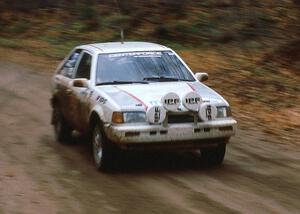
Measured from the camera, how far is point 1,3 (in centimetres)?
3241

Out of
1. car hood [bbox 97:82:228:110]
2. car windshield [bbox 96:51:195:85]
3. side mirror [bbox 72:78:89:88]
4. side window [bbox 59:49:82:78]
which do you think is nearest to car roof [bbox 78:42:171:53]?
car windshield [bbox 96:51:195:85]

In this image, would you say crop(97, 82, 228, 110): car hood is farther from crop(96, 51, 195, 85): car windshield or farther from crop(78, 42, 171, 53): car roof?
crop(78, 42, 171, 53): car roof

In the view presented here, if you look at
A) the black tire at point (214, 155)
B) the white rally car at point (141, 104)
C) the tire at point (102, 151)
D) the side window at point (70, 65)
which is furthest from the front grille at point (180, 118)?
the side window at point (70, 65)

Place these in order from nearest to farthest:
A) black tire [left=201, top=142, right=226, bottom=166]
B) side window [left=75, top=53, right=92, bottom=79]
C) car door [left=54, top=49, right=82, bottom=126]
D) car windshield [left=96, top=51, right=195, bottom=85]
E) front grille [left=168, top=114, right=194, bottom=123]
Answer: front grille [left=168, top=114, right=194, bottom=123] < black tire [left=201, top=142, right=226, bottom=166] < car windshield [left=96, top=51, right=195, bottom=85] < side window [left=75, top=53, right=92, bottom=79] < car door [left=54, top=49, right=82, bottom=126]

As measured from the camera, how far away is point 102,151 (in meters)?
8.90

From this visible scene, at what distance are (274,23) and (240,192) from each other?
46.7ft

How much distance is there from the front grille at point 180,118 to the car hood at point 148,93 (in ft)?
0.39

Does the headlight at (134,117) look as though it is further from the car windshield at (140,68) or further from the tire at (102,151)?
the car windshield at (140,68)

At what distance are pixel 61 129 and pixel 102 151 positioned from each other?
8.78 feet

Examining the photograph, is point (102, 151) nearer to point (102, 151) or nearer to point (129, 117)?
point (102, 151)

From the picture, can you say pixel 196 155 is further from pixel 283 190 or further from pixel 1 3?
pixel 1 3

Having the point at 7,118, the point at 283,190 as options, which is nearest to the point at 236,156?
the point at 283,190

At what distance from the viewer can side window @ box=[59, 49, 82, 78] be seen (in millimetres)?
10961

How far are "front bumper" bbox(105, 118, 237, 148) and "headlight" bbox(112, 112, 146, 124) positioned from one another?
0.23ft
